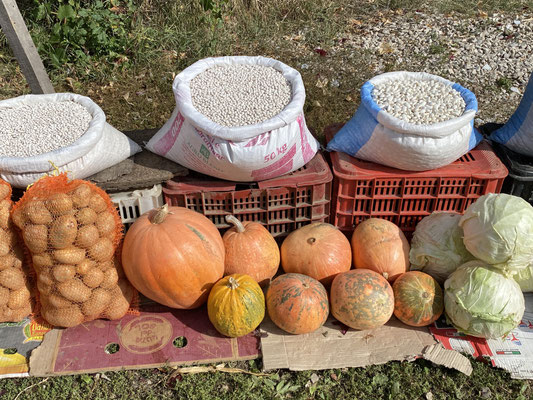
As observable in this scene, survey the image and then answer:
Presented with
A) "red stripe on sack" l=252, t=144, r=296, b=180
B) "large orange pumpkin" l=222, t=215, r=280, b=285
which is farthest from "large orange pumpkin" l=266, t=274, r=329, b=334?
"red stripe on sack" l=252, t=144, r=296, b=180

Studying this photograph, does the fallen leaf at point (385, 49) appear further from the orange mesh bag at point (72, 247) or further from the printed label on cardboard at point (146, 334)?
the printed label on cardboard at point (146, 334)

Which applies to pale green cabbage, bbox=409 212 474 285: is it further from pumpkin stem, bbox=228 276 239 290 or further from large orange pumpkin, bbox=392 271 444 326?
pumpkin stem, bbox=228 276 239 290

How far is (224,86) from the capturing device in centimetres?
321

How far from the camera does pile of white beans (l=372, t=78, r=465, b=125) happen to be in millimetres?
3090

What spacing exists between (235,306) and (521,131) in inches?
86.2

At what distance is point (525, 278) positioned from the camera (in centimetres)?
307

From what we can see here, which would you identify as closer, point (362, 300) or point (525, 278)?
point (362, 300)

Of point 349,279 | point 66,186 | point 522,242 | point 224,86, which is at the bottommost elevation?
point 349,279

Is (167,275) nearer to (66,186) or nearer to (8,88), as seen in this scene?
(66,186)

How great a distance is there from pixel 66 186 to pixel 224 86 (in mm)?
1175

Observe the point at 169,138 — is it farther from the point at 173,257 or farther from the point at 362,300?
the point at 362,300

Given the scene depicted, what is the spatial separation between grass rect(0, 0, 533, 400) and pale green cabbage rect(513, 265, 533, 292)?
2.04ft

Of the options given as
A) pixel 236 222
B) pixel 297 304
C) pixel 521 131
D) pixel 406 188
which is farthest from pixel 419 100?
pixel 297 304

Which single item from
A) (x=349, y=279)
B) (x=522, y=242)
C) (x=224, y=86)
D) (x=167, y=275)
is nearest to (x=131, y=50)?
(x=224, y=86)
